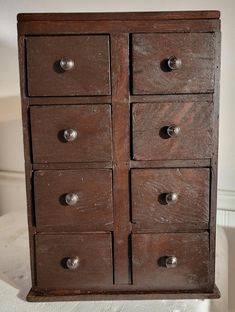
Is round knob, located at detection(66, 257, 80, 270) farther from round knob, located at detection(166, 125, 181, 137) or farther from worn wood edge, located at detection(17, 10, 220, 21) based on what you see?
worn wood edge, located at detection(17, 10, 220, 21)

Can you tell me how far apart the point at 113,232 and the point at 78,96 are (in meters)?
0.33

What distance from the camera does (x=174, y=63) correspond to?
2.55ft

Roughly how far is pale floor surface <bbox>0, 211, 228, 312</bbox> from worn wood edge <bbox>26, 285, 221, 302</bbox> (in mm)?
10

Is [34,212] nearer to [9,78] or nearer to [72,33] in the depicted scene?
[72,33]

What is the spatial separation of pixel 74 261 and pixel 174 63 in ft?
1.68

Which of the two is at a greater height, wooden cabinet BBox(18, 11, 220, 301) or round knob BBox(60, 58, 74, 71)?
round knob BBox(60, 58, 74, 71)

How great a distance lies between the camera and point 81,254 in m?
0.88

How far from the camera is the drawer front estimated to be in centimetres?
79

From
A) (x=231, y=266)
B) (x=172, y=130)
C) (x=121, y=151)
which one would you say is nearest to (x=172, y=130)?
(x=172, y=130)

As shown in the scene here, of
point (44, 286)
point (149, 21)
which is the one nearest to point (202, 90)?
point (149, 21)

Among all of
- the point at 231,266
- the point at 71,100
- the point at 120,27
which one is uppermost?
the point at 120,27

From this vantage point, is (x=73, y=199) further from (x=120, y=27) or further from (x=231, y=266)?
(x=231, y=266)

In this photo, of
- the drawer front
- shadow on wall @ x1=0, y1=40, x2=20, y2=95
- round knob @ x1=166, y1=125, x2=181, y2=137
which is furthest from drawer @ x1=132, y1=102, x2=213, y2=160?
shadow on wall @ x1=0, y1=40, x2=20, y2=95

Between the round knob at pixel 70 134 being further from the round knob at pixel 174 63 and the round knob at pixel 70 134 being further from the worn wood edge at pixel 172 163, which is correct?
the round knob at pixel 174 63
